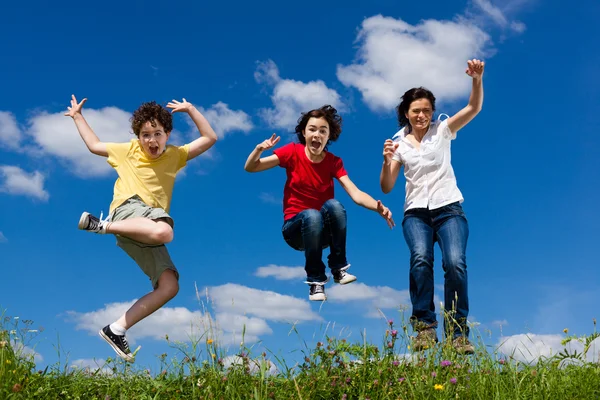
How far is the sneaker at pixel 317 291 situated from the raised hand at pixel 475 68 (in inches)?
130

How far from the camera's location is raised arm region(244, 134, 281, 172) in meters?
8.38

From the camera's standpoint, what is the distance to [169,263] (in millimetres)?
7570

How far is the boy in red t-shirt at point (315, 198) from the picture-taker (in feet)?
27.5

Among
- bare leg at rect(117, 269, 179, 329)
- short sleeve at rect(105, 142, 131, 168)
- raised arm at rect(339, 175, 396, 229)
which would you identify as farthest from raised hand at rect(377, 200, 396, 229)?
short sleeve at rect(105, 142, 131, 168)

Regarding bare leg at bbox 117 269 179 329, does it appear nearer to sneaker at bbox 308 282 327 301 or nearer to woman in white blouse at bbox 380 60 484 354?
sneaker at bbox 308 282 327 301

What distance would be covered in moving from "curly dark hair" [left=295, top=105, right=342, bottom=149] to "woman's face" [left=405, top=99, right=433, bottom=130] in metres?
1.33

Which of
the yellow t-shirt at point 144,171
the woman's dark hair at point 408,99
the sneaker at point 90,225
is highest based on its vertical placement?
the woman's dark hair at point 408,99

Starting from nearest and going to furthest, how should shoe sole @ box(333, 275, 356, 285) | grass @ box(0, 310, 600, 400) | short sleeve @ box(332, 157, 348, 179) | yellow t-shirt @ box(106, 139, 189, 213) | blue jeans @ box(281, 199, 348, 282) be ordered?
grass @ box(0, 310, 600, 400) < yellow t-shirt @ box(106, 139, 189, 213) < blue jeans @ box(281, 199, 348, 282) < shoe sole @ box(333, 275, 356, 285) < short sleeve @ box(332, 157, 348, 179)

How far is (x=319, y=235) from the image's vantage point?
8.31 metres

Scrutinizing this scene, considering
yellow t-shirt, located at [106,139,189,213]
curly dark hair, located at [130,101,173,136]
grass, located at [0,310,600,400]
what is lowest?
grass, located at [0,310,600,400]

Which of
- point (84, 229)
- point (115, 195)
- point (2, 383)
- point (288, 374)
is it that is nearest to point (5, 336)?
point (2, 383)

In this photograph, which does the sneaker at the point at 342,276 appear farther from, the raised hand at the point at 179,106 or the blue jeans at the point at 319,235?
the raised hand at the point at 179,106

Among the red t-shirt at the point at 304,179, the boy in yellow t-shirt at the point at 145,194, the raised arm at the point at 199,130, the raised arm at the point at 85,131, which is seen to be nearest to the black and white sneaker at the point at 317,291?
the red t-shirt at the point at 304,179

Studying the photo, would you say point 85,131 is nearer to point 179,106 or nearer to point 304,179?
point 179,106
